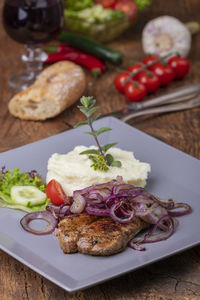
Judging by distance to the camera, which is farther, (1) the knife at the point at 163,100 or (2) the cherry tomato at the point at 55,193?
(1) the knife at the point at 163,100

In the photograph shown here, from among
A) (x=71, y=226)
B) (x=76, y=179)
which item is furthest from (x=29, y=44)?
(x=71, y=226)

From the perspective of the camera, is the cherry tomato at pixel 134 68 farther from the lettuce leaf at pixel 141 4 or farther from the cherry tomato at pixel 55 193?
the cherry tomato at pixel 55 193

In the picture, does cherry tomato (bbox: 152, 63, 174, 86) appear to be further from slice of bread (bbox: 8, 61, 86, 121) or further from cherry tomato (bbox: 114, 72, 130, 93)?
slice of bread (bbox: 8, 61, 86, 121)

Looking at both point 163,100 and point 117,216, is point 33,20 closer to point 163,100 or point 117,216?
point 163,100

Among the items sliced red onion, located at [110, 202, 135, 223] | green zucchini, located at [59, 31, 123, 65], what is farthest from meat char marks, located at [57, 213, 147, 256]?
green zucchini, located at [59, 31, 123, 65]

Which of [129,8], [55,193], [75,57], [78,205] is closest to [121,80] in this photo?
[75,57]

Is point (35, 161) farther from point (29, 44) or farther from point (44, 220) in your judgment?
point (29, 44)

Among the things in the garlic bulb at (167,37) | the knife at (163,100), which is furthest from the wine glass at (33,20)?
the garlic bulb at (167,37)
